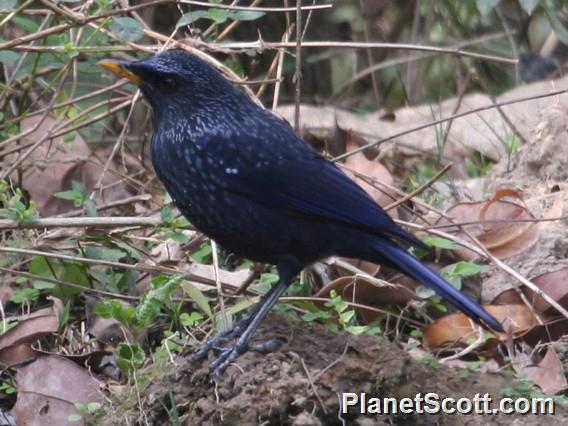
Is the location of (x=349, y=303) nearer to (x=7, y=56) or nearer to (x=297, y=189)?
(x=297, y=189)

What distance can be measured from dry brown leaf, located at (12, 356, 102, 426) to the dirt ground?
1.46ft

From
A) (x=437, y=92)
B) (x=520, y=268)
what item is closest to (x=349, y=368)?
(x=520, y=268)

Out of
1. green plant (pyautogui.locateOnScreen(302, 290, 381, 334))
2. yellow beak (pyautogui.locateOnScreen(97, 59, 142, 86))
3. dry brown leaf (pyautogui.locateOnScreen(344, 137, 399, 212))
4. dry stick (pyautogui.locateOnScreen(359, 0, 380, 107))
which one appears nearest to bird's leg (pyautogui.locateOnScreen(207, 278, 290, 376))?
green plant (pyautogui.locateOnScreen(302, 290, 381, 334))

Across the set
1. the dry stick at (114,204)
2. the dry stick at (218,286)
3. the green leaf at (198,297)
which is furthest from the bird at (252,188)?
the dry stick at (114,204)

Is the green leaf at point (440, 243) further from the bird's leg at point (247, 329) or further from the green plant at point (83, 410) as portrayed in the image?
the green plant at point (83, 410)

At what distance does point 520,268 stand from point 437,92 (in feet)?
9.75

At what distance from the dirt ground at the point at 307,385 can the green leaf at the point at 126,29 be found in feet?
4.79

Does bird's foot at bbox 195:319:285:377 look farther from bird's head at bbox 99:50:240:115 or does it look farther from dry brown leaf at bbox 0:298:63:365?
dry brown leaf at bbox 0:298:63:365

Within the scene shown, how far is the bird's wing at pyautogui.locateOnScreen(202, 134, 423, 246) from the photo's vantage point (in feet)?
14.1

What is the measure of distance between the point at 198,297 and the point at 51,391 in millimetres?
625

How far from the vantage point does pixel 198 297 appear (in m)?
4.79

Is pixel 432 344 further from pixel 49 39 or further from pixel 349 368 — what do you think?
pixel 49 39

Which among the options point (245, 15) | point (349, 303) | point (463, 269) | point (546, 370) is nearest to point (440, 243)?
point (463, 269)

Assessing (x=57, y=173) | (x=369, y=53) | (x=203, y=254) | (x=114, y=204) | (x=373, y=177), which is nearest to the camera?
(x=203, y=254)
